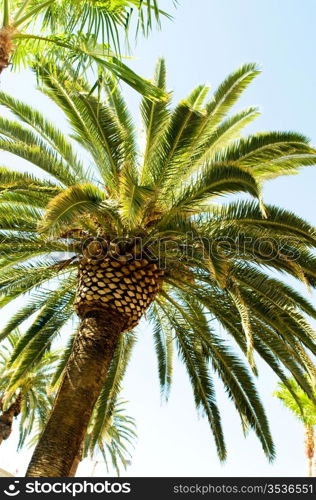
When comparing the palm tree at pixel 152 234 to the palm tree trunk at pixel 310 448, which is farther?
the palm tree trunk at pixel 310 448

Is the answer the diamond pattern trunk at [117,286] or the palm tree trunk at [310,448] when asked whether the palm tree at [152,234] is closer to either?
the diamond pattern trunk at [117,286]

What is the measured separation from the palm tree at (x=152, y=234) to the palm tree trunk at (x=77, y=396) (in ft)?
0.06

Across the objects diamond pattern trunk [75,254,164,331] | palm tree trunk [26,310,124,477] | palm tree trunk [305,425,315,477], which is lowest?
palm tree trunk [26,310,124,477]

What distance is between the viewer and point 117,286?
888cm

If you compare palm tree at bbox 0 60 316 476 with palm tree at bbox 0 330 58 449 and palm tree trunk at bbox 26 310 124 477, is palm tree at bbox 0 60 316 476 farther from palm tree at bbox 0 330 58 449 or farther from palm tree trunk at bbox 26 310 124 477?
palm tree at bbox 0 330 58 449

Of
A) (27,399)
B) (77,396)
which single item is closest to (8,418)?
(27,399)

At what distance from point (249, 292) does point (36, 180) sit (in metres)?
4.05

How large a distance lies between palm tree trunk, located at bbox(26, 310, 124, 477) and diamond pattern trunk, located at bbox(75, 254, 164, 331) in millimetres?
165

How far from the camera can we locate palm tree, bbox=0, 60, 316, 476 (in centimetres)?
805

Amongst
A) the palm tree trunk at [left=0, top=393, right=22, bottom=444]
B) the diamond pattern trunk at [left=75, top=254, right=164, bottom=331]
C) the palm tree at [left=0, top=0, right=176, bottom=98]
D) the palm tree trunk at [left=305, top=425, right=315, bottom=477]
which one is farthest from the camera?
the palm tree trunk at [left=305, top=425, right=315, bottom=477]

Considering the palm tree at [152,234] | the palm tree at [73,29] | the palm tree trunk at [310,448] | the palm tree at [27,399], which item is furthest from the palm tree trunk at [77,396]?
the palm tree trunk at [310,448]

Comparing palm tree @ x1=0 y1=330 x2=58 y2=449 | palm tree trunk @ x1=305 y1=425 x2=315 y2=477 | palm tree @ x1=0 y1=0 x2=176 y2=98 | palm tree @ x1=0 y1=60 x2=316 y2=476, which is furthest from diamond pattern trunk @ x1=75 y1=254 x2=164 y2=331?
palm tree trunk @ x1=305 y1=425 x2=315 y2=477

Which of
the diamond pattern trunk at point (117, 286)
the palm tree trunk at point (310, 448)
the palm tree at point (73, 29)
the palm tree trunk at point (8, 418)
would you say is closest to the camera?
the palm tree at point (73, 29)

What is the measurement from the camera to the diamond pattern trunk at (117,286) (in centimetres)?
883
